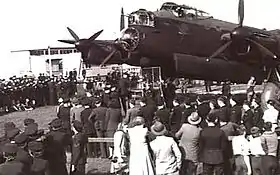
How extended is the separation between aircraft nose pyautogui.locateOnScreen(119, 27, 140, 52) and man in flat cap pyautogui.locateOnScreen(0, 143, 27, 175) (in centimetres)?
1241

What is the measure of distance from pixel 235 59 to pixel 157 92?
410 cm

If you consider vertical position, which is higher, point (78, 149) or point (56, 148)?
point (56, 148)

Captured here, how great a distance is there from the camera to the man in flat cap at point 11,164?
23.6 feet

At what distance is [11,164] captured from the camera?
739cm

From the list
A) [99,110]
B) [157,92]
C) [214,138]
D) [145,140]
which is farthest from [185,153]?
[157,92]

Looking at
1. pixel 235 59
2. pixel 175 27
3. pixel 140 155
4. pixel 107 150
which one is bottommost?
pixel 107 150

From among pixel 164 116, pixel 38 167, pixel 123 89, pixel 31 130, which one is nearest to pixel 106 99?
pixel 123 89

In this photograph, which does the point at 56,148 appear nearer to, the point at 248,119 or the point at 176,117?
the point at 176,117

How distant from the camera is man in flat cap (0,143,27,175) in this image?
284 inches

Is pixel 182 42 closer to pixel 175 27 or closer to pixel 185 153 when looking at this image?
pixel 175 27


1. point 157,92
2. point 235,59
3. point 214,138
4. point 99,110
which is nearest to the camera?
point 214,138

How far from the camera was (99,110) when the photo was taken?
15055 mm

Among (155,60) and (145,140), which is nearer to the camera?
(145,140)

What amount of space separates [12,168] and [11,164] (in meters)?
0.14
